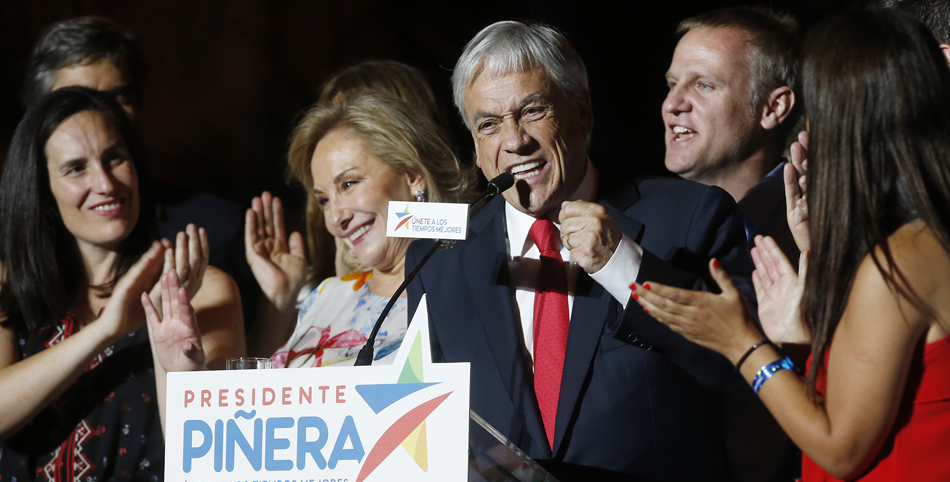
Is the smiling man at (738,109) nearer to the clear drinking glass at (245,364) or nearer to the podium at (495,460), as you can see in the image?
the podium at (495,460)


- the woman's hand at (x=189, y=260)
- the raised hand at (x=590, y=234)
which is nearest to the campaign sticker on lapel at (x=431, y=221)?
the raised hand at (x=590, y=234)

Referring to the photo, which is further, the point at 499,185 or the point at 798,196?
the point at 798,196

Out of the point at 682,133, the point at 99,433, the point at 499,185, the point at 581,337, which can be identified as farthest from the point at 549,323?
the point at 99,433

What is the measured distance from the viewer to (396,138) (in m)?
2.54

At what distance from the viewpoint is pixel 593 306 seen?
168cm

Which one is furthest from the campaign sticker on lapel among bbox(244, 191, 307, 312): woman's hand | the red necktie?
bbox(244, 191, 307, 312): woman's hand

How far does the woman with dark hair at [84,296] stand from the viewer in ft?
7.94

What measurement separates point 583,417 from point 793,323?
0.48 m

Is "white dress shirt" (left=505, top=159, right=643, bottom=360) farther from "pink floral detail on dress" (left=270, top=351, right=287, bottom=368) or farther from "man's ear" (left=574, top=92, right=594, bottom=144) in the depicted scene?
"pink floral detail on dress" (left=270, top=351, right=287, bottom=368)

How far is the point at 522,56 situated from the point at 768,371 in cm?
95

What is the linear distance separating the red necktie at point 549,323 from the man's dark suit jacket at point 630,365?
0.04 metres

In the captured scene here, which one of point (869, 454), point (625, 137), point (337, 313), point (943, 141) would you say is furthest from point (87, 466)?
point (943, 141)

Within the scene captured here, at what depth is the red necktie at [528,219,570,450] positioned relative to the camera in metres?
1.68

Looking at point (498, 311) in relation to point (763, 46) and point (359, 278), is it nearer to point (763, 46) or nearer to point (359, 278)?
point (359, 278)
